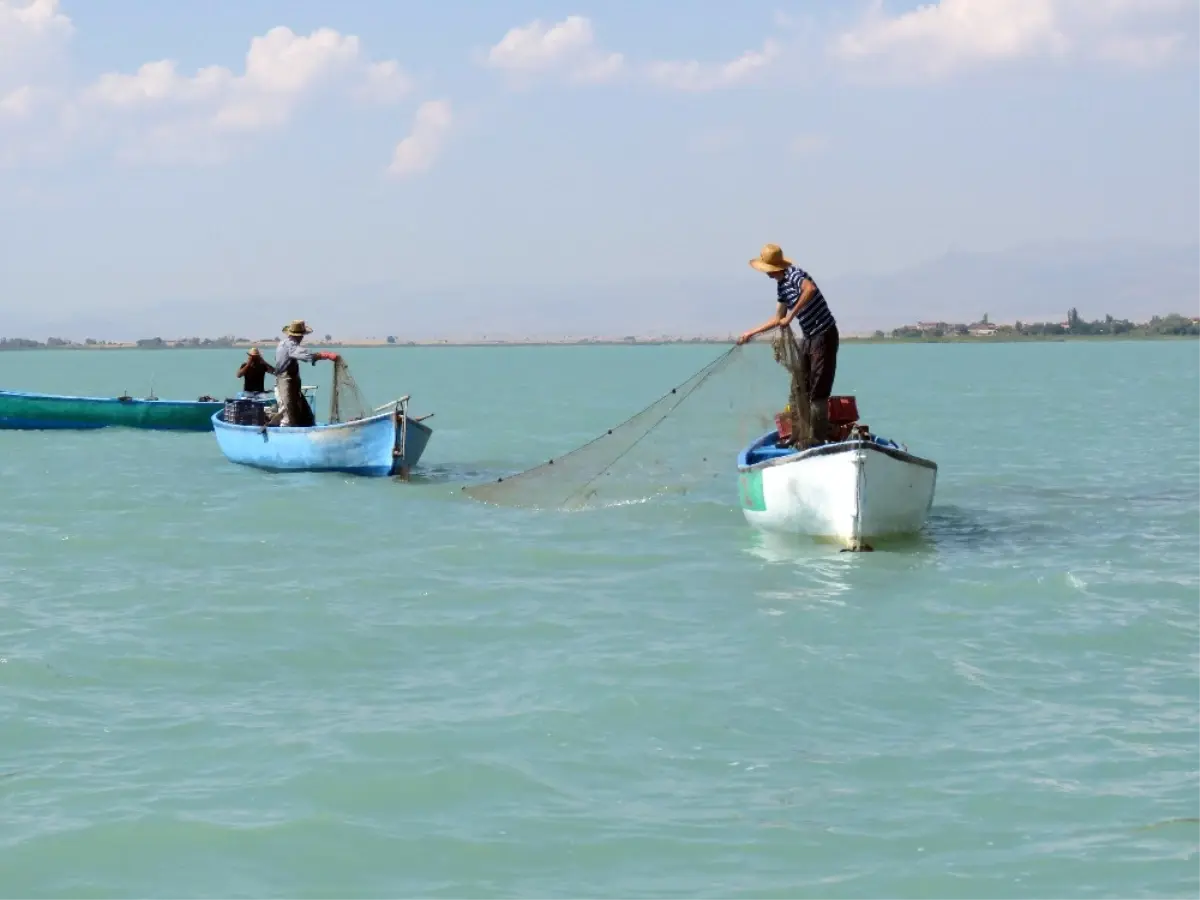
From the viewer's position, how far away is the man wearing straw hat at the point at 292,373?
25.4 meters

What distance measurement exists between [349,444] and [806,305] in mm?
11148

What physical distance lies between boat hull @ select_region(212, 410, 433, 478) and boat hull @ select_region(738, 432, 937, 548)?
30.7 feet

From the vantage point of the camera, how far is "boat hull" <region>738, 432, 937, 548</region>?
16.8m

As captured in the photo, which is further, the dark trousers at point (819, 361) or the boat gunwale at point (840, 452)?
the dark trousers at point (819, 361)

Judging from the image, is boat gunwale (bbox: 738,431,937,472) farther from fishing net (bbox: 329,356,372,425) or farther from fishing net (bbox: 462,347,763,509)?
fishing net (bbox: 329,356,372,425)

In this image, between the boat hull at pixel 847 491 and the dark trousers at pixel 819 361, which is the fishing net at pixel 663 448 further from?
the boat hull at pixel 847 491

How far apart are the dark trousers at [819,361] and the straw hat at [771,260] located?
37.3 inches

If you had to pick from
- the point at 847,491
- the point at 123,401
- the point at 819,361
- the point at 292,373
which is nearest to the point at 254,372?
the point at 292,373

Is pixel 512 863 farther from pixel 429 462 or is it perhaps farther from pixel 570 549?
pixel 429 462

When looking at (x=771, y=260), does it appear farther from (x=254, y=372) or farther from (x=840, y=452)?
(x=254, y=372)

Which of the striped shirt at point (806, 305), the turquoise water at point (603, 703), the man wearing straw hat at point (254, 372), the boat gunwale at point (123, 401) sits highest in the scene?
the striped shirt at point (806, 305)

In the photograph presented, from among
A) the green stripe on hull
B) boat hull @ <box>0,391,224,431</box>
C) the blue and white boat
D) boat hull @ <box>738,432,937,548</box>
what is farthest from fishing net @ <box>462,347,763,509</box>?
boat hull @ <box>0,391,224,431</box>

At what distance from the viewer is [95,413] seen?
137 ft

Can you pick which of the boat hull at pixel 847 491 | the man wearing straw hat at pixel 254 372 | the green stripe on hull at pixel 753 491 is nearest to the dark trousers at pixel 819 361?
the boat hull at pixel 847 491
